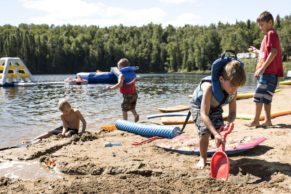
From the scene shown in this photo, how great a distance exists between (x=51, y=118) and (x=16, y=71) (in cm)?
3267

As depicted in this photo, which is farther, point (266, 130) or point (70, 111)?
point (70, 111)

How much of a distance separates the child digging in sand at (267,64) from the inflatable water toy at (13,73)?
128ft

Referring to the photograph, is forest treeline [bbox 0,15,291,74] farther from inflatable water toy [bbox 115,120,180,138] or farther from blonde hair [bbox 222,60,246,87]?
blonde hair [bbox 222,60,246,87]

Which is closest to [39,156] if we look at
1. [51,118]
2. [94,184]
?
[94,184]

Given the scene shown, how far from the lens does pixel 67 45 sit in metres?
126

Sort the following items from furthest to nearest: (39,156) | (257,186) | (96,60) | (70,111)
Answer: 1. (96,60)
2. (70,111)
3. (39,156)
4. (257,186)

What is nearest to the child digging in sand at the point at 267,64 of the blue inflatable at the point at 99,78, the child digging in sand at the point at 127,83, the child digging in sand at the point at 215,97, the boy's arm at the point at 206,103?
the child digging in sand at the point at 215,97

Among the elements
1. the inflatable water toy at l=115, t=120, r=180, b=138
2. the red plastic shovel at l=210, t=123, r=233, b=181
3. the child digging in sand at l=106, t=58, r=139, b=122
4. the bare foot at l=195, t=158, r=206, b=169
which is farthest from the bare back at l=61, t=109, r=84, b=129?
the red plastic shovel at l=210, t=123, r=233, b=181

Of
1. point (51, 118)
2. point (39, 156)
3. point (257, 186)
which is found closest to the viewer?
point (257, 186)

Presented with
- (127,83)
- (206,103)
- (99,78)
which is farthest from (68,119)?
(99,78)

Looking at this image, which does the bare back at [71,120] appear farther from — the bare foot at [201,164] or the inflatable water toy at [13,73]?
the inflatable water toy at [13,73]

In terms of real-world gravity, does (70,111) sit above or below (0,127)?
above

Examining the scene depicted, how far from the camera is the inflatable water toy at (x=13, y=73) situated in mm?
43906

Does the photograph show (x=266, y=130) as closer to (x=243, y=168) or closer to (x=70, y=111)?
(x=243, y=168)
